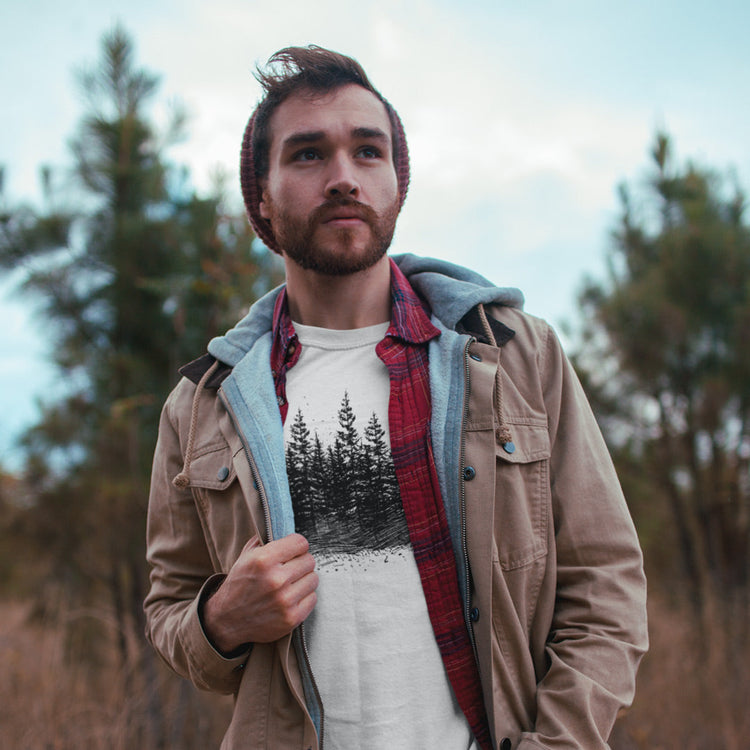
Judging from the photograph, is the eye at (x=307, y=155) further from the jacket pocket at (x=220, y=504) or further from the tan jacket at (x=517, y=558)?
the jacket pocket at (x=220, y=504)

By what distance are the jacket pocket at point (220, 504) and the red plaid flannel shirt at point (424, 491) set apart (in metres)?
0.22

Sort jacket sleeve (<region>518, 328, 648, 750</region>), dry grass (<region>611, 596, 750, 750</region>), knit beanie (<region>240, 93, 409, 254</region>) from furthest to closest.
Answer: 1. dry grass (<region>611, 596, 750, 750</region>)
2. knit beanie (<region>240, 93, 409, 254</region>)
3. jacket sleeve (<region>518, 328, 648, 750</region>)

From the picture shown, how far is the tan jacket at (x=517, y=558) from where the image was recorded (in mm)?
1476

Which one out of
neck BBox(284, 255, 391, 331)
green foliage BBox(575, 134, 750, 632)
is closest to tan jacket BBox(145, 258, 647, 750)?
neck BBox(284, 255, 391, 331)

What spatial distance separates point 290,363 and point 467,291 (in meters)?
0.55

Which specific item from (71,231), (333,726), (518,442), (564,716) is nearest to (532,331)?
(518,442)

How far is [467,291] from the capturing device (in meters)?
1.88

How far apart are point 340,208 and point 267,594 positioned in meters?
1.03

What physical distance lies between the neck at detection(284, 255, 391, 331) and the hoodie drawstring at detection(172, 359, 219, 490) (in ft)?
1.11

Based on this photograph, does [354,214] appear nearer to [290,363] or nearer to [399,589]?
[290,363]

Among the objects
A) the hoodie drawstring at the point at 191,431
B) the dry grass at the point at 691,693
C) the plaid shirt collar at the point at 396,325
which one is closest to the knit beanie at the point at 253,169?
the plaid shirt collar at the point at 396,325

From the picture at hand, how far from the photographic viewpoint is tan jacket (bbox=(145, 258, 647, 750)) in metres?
1.48

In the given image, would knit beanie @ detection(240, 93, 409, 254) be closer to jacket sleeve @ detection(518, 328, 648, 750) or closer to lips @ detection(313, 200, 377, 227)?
lips @ detection(313, 200, 377, 227)

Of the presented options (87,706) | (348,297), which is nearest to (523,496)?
(348,297)
